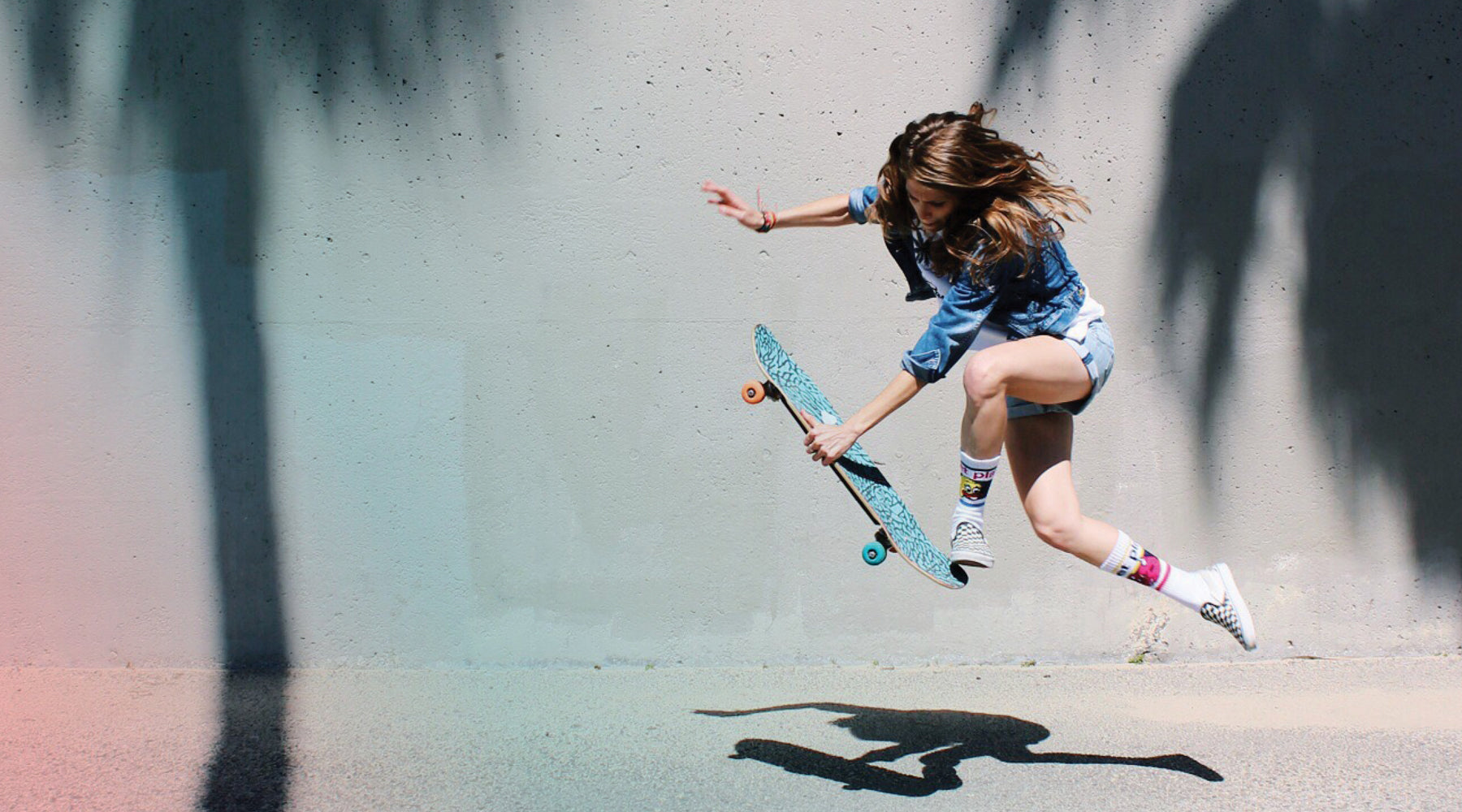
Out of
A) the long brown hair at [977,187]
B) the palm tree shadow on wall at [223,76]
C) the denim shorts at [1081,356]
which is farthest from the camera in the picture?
the palm tree shadow on wall at [223,76]

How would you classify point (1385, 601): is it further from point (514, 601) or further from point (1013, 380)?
point (514, 601)

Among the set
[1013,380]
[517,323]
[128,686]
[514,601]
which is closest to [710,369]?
[517,323]

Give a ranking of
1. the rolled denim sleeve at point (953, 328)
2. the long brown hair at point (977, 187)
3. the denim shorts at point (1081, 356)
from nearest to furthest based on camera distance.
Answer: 1. the long brown hair at point (977, 187)
2. the rolled denim sleeve at point (953, 328)
3. the denim shorts at point (1081, 356)

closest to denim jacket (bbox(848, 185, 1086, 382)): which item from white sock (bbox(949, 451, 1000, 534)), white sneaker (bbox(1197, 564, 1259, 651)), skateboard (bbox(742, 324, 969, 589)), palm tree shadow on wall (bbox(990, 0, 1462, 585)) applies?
white sock (bbox(949, 451, 1000, 534))

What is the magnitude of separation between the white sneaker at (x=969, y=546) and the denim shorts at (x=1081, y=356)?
0.36 m

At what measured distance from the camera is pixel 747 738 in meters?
4.19

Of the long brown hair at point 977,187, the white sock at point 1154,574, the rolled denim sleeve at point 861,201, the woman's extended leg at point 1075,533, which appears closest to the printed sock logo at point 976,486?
the woman's extended leg at point 1075,533

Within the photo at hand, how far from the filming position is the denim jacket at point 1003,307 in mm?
3363

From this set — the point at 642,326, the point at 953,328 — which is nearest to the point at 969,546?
the point at 953,328

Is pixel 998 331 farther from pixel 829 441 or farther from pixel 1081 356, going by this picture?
pixel 829 441

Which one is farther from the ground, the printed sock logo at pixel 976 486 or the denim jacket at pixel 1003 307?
the denim jacket at pixel 1003 307

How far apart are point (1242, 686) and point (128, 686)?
14.2ft

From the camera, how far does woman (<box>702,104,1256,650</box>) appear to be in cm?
329

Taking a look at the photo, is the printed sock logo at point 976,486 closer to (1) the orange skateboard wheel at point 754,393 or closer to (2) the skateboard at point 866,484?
(2) the skateboard at point 866,484
